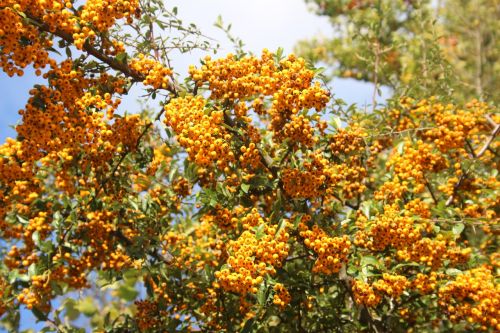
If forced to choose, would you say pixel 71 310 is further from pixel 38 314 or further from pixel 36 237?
pixel 36 237

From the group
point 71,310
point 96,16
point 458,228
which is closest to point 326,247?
point 458,228

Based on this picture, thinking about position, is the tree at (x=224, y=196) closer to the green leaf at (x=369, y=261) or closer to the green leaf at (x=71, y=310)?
the green leaf at (x=369, y=261)

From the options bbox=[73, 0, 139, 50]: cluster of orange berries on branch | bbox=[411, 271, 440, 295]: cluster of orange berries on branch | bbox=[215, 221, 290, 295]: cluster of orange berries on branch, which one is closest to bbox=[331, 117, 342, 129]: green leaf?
bbox=[215, 221, 290, 295]: cluster of orange berries on branch

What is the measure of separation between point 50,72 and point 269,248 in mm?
2047

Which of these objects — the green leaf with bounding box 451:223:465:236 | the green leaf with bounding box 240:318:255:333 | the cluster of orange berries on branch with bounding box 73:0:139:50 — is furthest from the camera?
the green leaf with bounding box 240:318:255:333

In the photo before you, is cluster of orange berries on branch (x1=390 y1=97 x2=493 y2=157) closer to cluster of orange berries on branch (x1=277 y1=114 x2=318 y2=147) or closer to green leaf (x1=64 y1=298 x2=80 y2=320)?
cluster of orange berries on branch (x1=277 y1=114 x2=318 y2=147)

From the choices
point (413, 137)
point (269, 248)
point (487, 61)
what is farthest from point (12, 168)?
point (487, 61)

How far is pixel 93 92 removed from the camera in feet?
11.3

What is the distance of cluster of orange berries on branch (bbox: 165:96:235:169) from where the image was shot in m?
3.10

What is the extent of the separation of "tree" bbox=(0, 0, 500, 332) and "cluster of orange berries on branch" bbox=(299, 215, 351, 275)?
0.05 feet

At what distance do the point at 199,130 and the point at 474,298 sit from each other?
2.43 m

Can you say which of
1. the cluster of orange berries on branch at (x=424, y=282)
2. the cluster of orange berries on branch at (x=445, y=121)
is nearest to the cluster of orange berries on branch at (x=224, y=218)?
the cluster of orange berries on branch at (x=424, y=282)

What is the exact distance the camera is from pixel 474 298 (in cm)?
335

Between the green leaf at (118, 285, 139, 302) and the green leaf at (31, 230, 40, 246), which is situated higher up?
the green leaf at (31, 230, 40, 246)
